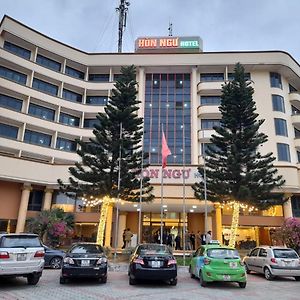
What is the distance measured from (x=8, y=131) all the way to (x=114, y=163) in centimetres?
1774

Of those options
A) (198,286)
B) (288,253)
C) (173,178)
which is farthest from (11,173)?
(288,253)

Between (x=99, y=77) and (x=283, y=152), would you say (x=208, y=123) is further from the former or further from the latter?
(x=99, y=77)

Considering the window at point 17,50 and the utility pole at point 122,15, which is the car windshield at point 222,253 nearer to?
the window at point 17,50

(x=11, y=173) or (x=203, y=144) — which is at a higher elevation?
(x=203, y=144)

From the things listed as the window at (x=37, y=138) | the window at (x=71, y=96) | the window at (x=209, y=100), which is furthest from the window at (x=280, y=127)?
the window at (x=37, y=138)

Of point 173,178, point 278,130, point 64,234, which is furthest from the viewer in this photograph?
point 278,130

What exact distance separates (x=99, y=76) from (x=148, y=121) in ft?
32.0

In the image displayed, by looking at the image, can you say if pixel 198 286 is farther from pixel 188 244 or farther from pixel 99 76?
pixel 99 76

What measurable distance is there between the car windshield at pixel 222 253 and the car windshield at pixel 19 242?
5895 mm

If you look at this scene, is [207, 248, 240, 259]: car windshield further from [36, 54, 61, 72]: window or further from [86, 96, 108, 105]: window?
[36, 54, 61, 72]: window

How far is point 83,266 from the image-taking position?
34.1 ft

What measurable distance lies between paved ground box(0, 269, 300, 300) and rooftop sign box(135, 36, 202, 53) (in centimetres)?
3751

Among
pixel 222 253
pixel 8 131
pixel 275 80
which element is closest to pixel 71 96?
pixel 8 131

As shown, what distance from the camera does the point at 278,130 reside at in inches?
1387
